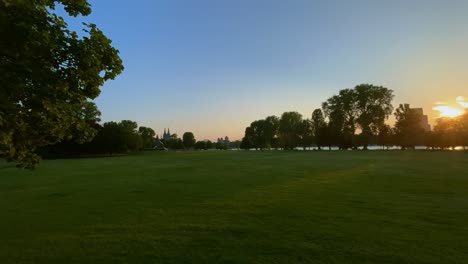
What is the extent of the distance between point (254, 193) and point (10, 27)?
477 inches

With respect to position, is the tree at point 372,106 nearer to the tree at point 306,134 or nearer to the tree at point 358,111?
the tree at point 358,111

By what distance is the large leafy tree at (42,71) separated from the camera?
6617 millimetres

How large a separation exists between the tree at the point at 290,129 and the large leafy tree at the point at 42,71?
157m

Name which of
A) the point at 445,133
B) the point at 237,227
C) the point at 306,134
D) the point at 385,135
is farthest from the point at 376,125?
the point at 237,227

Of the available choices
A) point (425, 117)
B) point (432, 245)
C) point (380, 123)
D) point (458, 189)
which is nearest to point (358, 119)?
point (380, 123)

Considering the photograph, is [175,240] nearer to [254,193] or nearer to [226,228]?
[226,228]

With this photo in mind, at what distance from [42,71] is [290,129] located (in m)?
160

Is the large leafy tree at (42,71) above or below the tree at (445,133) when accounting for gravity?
below

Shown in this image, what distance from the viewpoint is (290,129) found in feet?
540

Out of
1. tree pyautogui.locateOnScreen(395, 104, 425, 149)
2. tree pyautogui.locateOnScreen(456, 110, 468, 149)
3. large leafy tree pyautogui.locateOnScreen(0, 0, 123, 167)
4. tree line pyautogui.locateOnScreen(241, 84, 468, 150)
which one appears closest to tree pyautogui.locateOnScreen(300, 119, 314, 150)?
tree line pyautogui.locateOnScreen(241, 84, 468, 150)

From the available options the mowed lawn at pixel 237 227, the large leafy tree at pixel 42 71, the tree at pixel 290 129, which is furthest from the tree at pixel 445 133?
the large leafy tree at pixel 42 71

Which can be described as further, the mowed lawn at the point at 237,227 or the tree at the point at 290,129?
the tree at the point at 290,129

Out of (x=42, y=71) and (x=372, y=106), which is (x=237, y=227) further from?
(x=372, y=106)

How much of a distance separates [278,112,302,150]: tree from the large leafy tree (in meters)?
157
